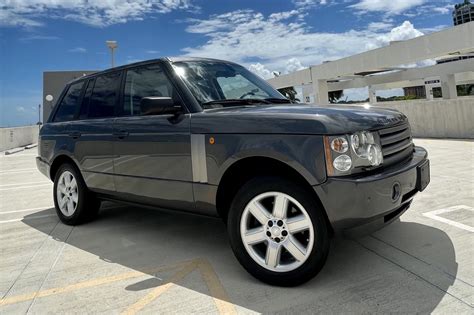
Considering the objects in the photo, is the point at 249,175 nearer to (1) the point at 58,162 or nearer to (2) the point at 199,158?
(2) the point at 199,158

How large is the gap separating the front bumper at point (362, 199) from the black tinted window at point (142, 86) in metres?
1.82

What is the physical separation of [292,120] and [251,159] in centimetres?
47

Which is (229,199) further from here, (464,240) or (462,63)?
(462,63)

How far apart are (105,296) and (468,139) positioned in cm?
1228

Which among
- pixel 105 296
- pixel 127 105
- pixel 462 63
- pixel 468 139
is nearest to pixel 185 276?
pixel 105 296

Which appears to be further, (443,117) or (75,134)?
(443,117)

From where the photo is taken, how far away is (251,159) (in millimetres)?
2986

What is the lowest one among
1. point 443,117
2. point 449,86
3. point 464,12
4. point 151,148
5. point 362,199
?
point 362,199

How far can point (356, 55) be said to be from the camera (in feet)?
76.6

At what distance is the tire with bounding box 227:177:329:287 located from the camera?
270 centimetres

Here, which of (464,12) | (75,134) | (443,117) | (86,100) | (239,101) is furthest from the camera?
(464,12)

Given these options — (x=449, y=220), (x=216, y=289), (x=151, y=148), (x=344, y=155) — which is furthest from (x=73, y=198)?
(x=449, y=220)

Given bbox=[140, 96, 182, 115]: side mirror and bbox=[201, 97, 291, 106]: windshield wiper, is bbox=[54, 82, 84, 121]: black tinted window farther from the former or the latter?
bbox=[201, 97, 291, 106]: windshield wiper

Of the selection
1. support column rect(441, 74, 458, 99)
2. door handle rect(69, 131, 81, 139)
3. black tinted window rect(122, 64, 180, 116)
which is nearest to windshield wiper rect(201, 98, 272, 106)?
black tinted window rect(122, 64, 180, 116)
